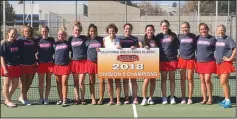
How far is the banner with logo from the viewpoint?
894cm

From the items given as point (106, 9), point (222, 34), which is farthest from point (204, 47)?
point (106, 9)

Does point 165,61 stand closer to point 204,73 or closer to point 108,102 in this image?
point 204,73

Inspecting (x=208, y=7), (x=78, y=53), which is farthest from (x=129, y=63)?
(x=208, y=7)

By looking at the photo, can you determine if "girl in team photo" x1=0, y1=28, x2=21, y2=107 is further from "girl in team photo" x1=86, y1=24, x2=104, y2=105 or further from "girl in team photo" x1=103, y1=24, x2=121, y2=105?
"girl in team photo" x1=103, y1=24, x2=121, y2=105

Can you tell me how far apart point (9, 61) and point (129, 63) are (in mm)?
2685

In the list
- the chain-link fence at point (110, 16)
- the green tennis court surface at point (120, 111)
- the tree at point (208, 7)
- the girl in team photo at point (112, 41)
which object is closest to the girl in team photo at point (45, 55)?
the green tennis court surface at point (120, 111)

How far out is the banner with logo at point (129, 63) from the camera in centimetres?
894

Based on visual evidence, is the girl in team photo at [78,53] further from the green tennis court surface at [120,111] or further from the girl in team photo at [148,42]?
the girl in team photo at [148,42]

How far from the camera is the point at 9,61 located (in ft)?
29.0

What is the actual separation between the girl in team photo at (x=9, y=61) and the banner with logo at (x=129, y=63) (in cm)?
186

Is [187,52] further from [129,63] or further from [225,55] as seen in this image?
[129,63]

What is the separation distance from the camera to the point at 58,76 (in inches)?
358

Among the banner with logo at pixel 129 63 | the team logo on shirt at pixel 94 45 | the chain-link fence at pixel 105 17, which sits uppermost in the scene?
the chain-link fence at pixel 105 17

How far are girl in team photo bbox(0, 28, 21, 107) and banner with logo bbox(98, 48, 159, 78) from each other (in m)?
1.86
